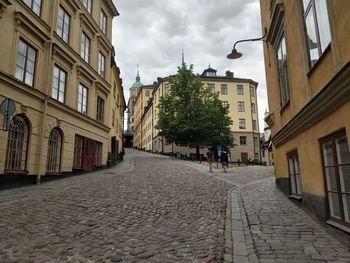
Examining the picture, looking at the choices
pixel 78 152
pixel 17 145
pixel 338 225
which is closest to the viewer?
pixel 338 225

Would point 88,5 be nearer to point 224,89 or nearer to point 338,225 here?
point 338,225

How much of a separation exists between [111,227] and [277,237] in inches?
128

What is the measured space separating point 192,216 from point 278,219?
77.4 inches

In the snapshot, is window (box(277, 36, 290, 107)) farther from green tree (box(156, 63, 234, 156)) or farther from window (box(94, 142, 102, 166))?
green tree (box(156, 63, 234, 156))

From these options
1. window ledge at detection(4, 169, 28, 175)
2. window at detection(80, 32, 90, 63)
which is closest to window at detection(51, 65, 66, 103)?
window at detection(80, 32, 90, 63)

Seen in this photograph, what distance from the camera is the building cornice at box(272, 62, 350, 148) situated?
471cm

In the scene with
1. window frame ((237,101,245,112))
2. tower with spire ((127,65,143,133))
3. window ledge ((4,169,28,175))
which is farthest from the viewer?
tower with spire ((127,65,143,133))

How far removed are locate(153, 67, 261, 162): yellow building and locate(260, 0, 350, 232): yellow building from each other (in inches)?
1834

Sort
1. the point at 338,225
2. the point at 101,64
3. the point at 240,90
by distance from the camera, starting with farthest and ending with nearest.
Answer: the point at 240,90 → the point at 101,64 → the point at 338,225

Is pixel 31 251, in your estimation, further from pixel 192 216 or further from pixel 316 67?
pixel 316 67

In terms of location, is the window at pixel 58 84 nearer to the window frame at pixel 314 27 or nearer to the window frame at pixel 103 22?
the window frame at pixel 103 22

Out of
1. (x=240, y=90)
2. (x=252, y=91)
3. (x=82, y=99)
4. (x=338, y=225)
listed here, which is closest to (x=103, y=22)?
(x=82, y=99)

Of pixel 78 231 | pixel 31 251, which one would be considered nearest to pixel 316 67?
pixel 78 231

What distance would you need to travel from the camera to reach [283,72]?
396 inches
